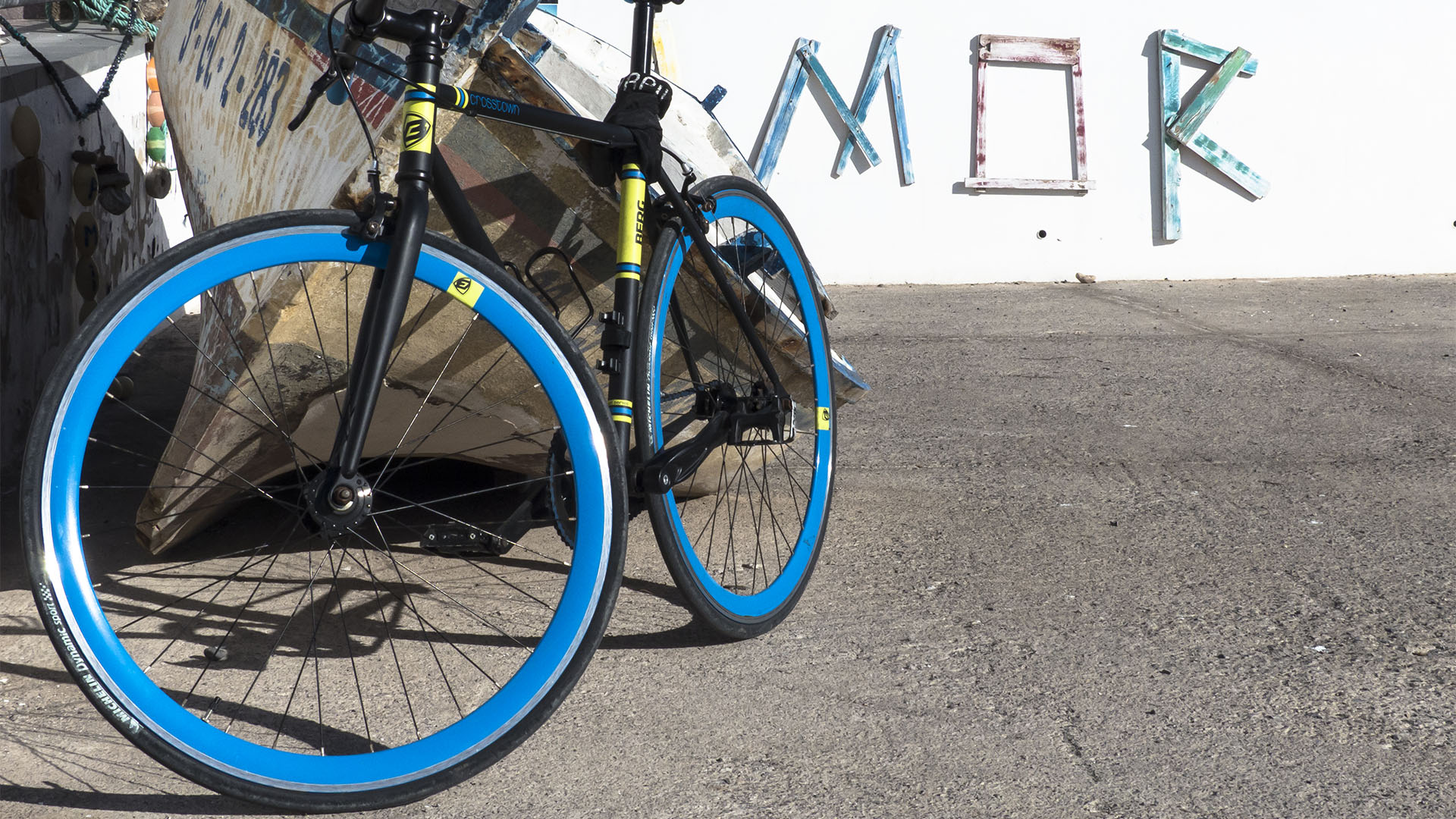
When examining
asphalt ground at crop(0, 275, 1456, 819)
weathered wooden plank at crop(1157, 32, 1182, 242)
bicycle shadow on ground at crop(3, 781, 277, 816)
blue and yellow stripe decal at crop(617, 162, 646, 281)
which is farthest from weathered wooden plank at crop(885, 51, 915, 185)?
bicycle shadow on ground at crop(3, 781, 277, 816)

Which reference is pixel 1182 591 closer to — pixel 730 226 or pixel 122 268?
pixel 730 226

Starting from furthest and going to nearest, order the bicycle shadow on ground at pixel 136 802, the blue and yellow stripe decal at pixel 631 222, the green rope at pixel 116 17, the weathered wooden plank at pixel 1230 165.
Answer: the weathered wooden plank at pixel 1230 165 → the green rope at pixel 116 17 → the blue and yellow stripe decal at pixel 631 222 → the bicycle shadow on ground at pixel 136 802

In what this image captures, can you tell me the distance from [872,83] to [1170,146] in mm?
2166

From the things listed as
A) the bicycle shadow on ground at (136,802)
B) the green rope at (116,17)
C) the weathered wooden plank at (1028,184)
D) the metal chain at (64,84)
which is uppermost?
the green rope at (116,17)

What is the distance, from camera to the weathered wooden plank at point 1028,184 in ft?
26.6

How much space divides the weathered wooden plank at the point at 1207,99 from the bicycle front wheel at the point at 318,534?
6201 millimetres

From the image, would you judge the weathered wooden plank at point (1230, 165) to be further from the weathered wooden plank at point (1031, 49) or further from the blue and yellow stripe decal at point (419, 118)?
the blue and yellow stripe decal at point (419, 118)

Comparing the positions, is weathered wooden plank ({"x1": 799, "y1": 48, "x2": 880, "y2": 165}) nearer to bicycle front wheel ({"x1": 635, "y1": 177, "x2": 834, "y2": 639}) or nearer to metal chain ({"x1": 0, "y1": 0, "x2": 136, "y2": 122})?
metal chain ({"x1": 0, "y1": 0, "x2": 136, "y2": 122})

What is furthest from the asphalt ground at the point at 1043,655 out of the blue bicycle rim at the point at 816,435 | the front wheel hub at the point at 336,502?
the front wheel hub at the point at 336,502

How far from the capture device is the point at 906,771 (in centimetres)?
207

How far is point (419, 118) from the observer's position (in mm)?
1934

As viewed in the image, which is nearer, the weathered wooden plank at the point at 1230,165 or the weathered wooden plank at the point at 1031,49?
the weathered wooden plank at the point at 1031,49

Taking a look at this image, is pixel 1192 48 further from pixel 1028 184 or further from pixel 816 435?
pixel 816 435

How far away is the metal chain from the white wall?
3.37 meters
